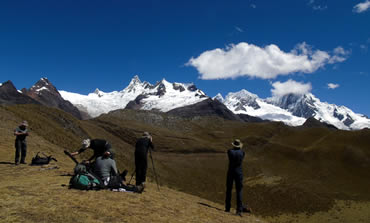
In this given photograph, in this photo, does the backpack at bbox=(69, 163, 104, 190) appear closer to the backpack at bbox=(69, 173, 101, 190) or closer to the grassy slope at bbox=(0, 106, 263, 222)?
the backpack at bbox=(69, 173, 101, 190)

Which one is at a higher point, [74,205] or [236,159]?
[236,159]

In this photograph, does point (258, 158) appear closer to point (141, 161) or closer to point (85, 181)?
point (141, 161)

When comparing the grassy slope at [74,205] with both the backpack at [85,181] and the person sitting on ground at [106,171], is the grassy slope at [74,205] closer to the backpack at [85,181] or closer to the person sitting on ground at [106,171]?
the backpack at [85,181]

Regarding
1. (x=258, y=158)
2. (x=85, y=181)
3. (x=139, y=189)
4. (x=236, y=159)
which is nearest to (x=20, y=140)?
(x=85, y=181)

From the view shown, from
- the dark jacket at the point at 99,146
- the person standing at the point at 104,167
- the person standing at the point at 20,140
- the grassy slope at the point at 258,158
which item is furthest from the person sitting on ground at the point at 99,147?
the person standing at the point at 20,140

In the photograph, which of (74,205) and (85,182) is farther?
(85,182)

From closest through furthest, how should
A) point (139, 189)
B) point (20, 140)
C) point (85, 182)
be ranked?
point (85, 182) < point (139, 189) < point (20, 140)

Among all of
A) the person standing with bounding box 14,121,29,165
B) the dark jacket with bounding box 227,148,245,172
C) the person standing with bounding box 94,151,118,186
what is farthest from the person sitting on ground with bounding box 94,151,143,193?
the person standing with bounding box 14,121,29,165

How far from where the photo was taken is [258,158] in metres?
102

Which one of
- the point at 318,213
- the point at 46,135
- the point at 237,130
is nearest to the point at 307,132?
the point at 237,130

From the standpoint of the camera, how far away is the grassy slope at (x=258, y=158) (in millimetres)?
47281

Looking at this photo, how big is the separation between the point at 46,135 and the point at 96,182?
37.1m

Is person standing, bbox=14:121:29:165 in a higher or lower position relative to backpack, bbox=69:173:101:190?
higher

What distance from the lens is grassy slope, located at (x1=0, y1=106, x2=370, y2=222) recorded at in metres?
47.3
